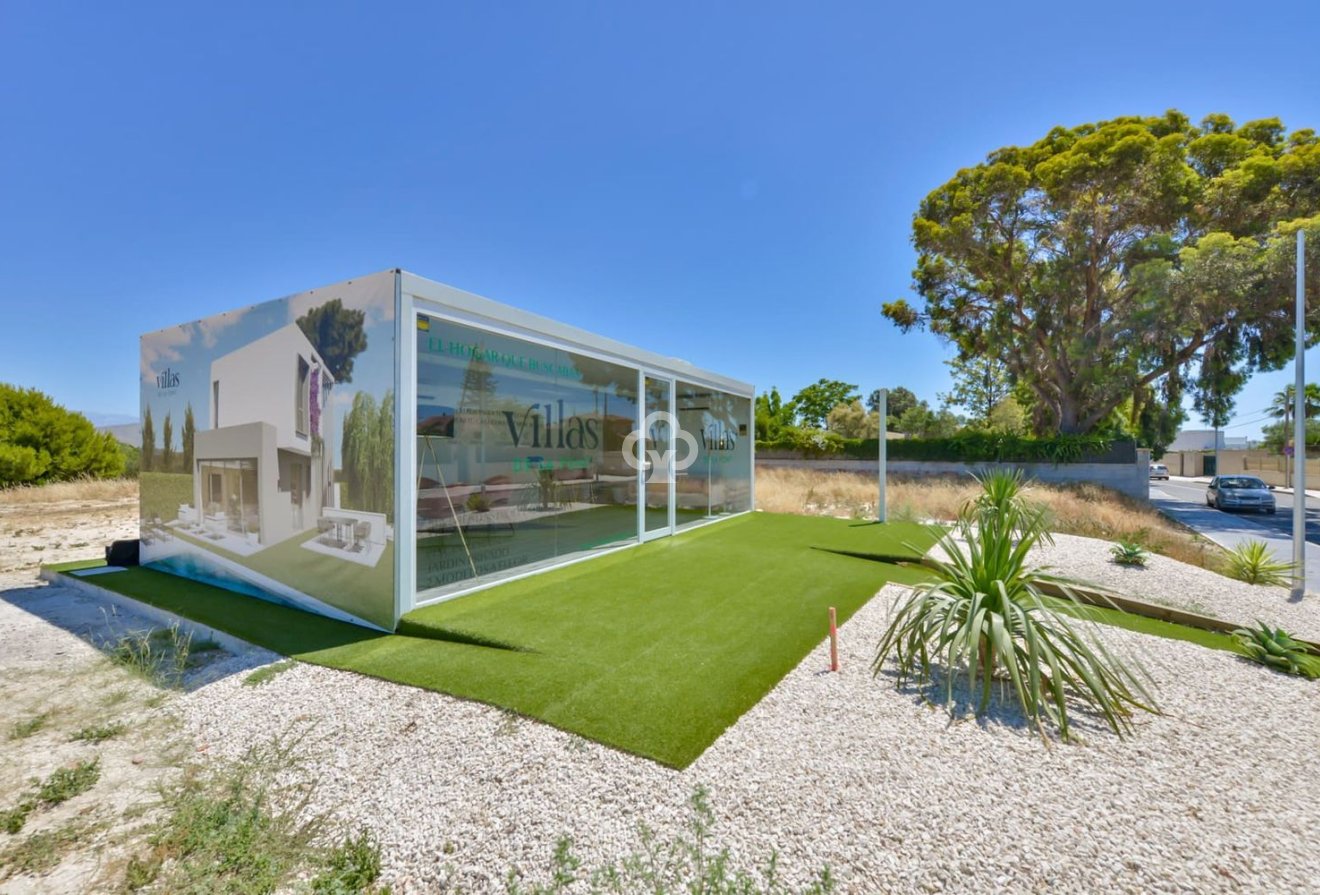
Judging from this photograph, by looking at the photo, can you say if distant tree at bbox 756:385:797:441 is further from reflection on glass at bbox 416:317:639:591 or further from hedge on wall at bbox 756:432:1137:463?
reflection on glass at bbox 416:317:639:591

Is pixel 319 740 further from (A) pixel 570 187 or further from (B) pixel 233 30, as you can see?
(A) pixel 570 187

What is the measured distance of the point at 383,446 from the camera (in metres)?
4.67

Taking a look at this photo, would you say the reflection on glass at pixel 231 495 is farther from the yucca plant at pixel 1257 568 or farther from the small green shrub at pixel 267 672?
the yucca plant at pixel 1257 568

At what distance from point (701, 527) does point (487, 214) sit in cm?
743

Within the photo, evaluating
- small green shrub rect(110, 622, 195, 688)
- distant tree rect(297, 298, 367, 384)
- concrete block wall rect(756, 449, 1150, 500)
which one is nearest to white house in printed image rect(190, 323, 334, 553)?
distant tree rect(297, 298, 367, 384)

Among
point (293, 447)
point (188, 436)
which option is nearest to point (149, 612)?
point (188, 436)

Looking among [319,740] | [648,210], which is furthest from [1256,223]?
[319,740]

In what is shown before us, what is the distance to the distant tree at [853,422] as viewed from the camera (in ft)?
102

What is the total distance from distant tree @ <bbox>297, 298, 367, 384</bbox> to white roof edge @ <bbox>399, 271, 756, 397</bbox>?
1.97 feet

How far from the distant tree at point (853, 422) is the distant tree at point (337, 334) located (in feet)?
96.4

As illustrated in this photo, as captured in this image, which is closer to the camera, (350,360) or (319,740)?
(319,740)

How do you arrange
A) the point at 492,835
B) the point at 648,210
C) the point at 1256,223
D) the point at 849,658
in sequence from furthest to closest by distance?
the point at 1256,223, the point at 648,210, the point at 849,658, the point at 492,835

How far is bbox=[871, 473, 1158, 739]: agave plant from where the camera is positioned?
3.13 m

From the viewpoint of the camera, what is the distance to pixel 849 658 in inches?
165
